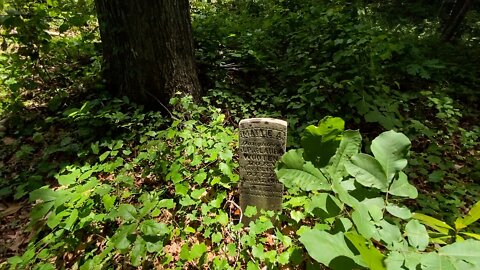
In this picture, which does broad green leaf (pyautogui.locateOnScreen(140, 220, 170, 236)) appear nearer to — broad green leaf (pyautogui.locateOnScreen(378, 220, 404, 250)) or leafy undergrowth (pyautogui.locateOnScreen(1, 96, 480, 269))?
leafy undergrowth (pyautogui.locateOnScreen(1, 96, 480, 269))

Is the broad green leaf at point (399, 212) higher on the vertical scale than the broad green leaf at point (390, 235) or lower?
higher

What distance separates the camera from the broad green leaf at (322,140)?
35.7 inches

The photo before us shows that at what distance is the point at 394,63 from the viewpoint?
14.9 feet

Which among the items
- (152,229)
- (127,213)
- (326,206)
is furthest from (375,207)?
(127,213)

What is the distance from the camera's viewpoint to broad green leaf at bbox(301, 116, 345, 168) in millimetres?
906

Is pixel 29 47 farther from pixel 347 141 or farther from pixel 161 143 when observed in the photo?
pixel 347 141

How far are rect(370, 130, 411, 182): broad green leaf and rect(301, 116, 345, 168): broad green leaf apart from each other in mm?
115

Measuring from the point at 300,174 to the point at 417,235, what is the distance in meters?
0.37

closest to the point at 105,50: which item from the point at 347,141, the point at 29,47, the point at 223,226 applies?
the point at 29,47

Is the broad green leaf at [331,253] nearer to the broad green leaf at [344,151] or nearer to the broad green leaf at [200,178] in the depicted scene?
the broad green leaf at [344,151]

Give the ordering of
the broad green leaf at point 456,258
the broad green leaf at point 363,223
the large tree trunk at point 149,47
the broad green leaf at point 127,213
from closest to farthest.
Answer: the broad green leaf at point 456,258, the broad green leaf at point 363,223, the broad green leaf at point 127,213, the large tree trunk at point 149,47

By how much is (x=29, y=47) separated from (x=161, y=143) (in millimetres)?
2304

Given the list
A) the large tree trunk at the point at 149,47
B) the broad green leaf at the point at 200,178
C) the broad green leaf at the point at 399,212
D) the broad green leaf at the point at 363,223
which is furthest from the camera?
the large tree trunk at the point at 149,47

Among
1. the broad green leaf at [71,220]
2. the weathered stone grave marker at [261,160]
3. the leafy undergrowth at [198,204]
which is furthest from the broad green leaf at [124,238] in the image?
the weathered stone grave marker at [261,160]
